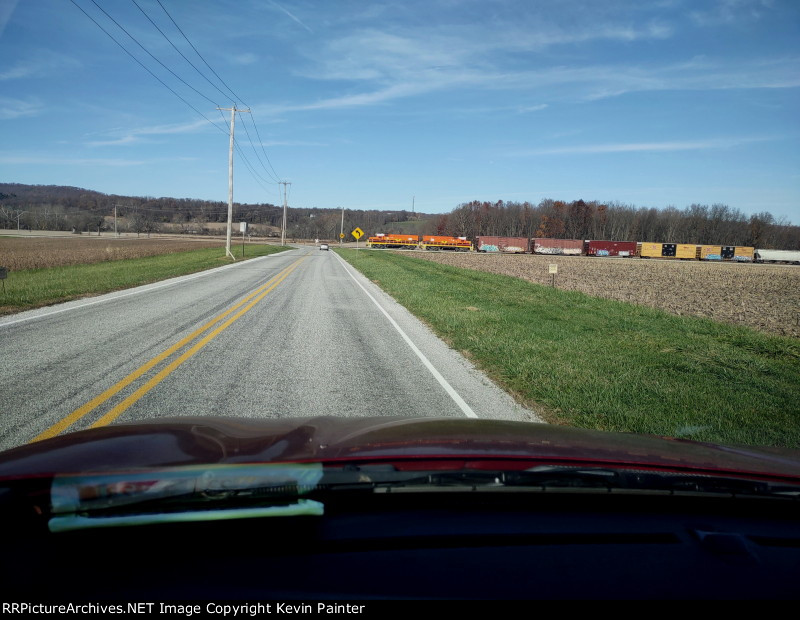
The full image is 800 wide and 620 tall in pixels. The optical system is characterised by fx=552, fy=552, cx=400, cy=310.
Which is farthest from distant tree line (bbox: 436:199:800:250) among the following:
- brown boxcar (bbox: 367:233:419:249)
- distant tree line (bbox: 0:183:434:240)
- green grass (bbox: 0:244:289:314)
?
green grass (bbox: 0:244:289:314)

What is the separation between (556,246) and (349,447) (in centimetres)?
9881

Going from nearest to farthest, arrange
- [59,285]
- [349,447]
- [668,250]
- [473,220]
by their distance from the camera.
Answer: [349,447], [59,285], [668,250], [473,220]

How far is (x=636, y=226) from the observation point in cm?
15712

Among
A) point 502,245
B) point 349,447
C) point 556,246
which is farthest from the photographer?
point 502,245

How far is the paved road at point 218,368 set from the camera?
18.6ft

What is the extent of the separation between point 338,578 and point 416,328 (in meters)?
10.8

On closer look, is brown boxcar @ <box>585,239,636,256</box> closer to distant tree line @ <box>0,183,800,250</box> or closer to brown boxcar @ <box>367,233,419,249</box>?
brown boxcar @ <box>367,233,419,249</box>

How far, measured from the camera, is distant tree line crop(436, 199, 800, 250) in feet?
493

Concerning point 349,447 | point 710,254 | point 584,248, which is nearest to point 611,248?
point 584,248

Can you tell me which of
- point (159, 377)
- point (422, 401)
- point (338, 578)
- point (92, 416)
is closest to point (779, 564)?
point (338, 578)

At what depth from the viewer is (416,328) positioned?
12.5 m

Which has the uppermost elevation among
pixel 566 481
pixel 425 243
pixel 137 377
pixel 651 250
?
pixel 651 250

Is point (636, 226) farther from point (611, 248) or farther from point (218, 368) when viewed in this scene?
point (218, 368)

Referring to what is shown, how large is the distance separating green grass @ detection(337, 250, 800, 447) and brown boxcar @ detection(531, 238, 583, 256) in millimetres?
80943
